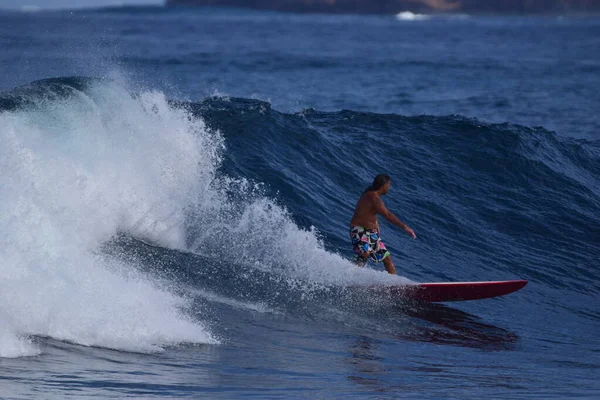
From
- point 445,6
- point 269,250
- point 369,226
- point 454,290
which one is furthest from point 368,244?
point 445,6

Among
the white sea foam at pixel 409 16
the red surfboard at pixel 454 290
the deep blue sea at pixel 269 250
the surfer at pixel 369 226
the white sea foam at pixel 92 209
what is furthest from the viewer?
the white sea foam at pixel 409 16

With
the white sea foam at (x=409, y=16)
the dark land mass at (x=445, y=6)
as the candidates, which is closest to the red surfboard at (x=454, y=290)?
the white sea foam at (x=409, y=16)

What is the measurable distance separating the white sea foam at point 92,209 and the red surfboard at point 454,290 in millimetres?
2788

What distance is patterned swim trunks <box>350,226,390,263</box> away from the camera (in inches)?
427

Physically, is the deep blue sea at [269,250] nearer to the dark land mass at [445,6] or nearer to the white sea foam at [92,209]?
the white sea foam at [92,209]

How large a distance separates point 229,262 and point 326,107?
17188 mm

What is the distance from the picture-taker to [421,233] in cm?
1434

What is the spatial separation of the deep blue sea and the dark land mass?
14026cm

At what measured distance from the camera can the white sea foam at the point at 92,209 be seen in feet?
27.4

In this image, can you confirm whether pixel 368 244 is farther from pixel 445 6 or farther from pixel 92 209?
pixel 445 6

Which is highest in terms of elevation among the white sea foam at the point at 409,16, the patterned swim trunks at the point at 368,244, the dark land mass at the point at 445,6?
the dark land mass at the point at 445,6

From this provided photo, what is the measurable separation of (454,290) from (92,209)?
457 centimetres

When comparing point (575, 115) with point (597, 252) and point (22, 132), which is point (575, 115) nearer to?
point (597, 252)

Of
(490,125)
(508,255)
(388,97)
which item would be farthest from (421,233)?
(388,97)
